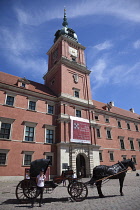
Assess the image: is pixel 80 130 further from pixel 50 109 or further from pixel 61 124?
pixel 50 109

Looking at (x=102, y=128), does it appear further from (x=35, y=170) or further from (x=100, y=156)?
(x=35, y=170)

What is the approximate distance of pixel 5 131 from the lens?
1745 cm

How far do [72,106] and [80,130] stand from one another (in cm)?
424

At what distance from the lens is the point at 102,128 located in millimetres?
27844

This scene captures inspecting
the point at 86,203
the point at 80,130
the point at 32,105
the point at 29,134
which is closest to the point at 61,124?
the point at 80,130

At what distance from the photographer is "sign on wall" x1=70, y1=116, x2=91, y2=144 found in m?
21.7

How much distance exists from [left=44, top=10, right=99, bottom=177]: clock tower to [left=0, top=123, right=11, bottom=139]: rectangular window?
675cm

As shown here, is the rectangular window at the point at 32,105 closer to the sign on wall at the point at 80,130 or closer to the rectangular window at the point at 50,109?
the rectangular window at the point at 50,109

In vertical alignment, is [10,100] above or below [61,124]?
above

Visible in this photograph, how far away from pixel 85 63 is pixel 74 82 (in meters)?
6.86

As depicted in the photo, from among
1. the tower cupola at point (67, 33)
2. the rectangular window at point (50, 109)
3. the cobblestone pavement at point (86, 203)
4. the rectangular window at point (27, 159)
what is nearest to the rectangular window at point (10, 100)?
the rectangular window at point (50, 109)

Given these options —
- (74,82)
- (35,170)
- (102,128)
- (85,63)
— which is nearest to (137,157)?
(102,128)

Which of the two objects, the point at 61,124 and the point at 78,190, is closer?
the point at 78,190

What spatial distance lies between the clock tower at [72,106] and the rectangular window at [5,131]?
6.75 m
